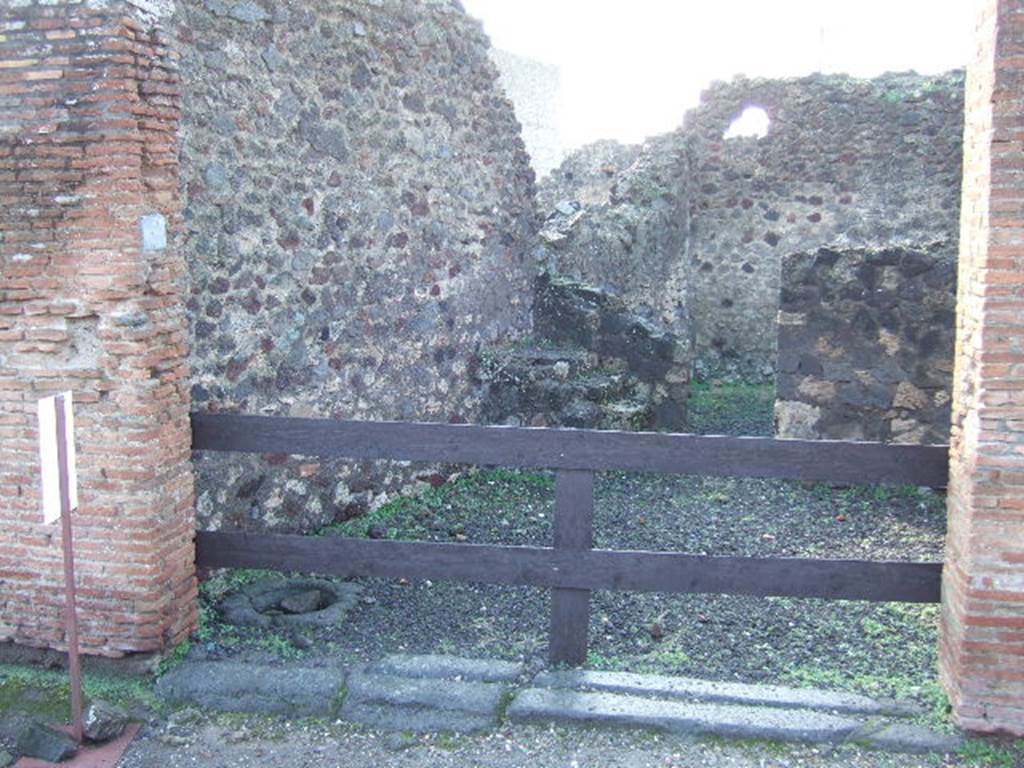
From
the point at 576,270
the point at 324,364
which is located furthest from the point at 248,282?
the point at 576,270

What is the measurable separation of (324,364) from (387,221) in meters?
1.31

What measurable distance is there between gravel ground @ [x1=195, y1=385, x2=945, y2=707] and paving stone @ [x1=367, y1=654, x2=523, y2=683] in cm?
19

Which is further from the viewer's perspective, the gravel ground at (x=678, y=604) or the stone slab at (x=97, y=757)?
the gravel ground at (x=678, y=604)

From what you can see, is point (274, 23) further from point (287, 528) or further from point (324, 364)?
point (287, 528)

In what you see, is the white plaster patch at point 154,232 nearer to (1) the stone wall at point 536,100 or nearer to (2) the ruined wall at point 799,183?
(2) the ruined wall at point 799,183

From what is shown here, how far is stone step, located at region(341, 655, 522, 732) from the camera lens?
4.15 m

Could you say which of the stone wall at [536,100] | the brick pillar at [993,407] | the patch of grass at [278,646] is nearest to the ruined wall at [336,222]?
the patch of grass at [278,646]

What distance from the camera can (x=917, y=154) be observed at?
1314cm

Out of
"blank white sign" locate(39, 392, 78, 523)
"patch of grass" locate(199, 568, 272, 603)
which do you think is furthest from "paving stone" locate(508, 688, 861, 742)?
"patch of grass" locate(199, 568, 272, 603)

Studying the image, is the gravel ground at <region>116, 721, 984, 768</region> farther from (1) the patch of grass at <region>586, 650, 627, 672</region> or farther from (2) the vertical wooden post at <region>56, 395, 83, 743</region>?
(1) the patch of grass at <region>586, 650, 627, 672</region>

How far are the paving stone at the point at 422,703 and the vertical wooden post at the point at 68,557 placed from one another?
1.06 m

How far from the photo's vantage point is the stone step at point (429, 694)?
163 inches

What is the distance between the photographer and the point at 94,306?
4320mm

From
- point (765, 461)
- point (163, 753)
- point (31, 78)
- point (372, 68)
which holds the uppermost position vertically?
point (372, 68)
